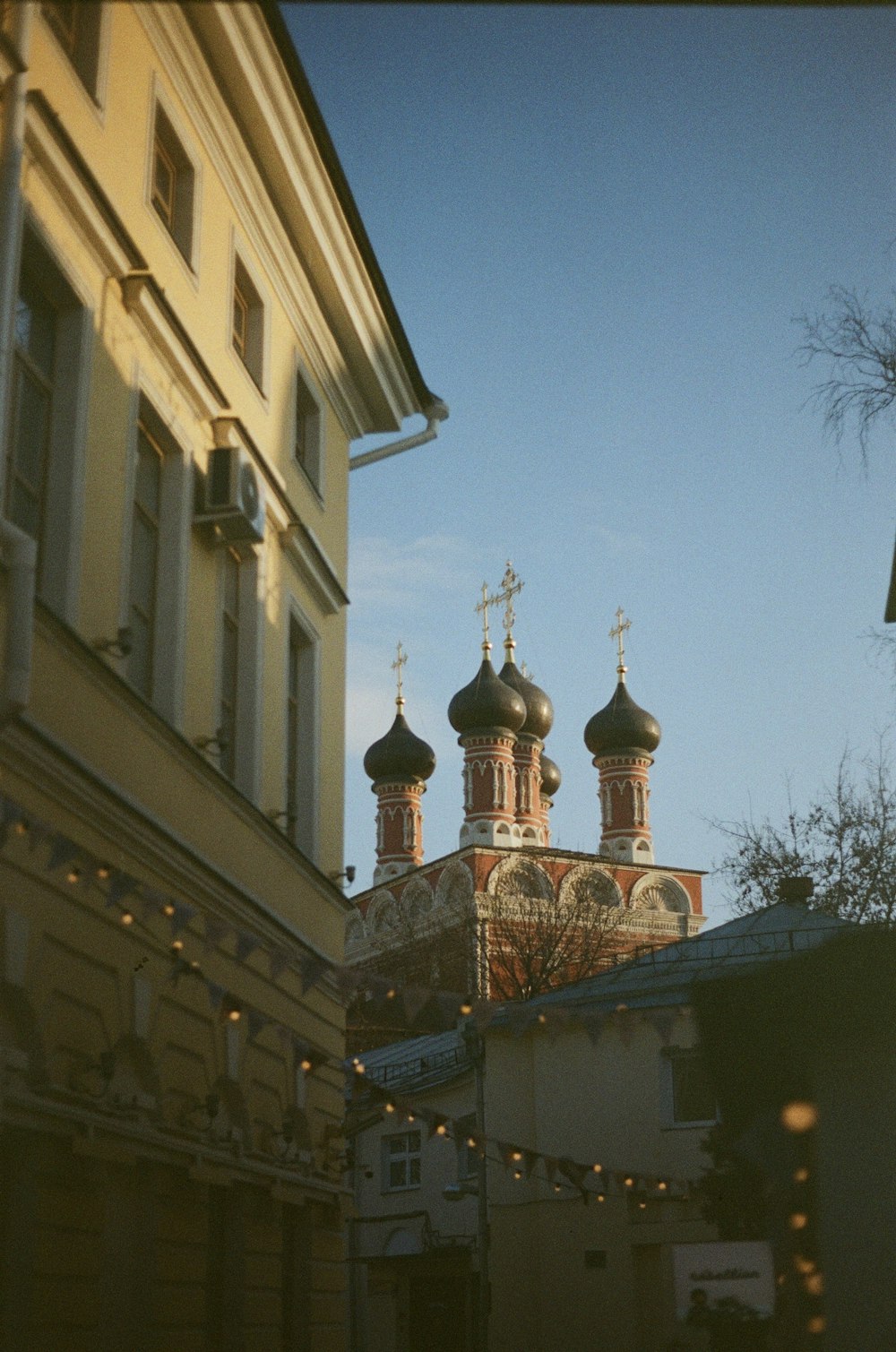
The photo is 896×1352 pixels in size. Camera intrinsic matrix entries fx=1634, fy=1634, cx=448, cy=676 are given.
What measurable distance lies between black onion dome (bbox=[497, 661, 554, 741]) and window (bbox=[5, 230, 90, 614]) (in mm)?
55378

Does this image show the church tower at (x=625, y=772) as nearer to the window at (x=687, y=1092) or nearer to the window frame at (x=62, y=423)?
the window at (x=687, y=1092)

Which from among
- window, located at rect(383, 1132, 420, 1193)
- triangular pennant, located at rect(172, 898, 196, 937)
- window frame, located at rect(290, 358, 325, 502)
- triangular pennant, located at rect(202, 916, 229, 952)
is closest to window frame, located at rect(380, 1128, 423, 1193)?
Answer: window, located at rect(383, 1132, 420, 1193)

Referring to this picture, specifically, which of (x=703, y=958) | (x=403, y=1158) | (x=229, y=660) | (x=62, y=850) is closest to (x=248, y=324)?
(x=229, y=660)

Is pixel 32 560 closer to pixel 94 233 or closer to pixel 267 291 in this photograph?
pixel 94 233

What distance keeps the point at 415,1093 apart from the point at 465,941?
2668 cm

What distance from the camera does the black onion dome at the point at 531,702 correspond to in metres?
64.1

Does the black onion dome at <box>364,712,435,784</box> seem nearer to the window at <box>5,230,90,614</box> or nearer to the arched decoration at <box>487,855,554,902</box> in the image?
the arched decoration at <box>487,855,554,902</box>

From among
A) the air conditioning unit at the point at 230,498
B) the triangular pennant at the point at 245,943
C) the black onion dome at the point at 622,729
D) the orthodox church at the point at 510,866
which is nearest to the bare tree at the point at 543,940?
the orthodox church at the point at 510,866

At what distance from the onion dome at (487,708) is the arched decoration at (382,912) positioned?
689 cm

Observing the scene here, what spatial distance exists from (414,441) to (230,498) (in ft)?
16.6

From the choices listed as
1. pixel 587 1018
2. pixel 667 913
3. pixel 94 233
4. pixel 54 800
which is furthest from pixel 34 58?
pixel 667 913

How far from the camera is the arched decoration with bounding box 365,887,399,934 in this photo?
2391 inches

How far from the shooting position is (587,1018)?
933cm

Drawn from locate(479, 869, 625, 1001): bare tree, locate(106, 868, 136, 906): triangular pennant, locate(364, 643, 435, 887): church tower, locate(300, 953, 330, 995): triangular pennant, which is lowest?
locate(300, 953, 330, 995): triangular pennant
